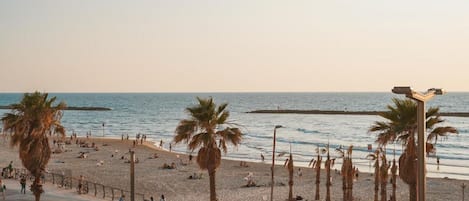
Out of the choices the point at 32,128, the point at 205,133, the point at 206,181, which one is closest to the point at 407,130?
the point at 205,133

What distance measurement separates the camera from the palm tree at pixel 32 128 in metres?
25.9

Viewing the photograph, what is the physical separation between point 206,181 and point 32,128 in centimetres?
2297

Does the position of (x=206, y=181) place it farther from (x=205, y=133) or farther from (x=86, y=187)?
(x=205, y=133)

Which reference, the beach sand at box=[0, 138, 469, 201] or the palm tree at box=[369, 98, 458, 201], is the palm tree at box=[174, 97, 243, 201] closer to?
the palm tree at box=[369, 98, 458, 201]

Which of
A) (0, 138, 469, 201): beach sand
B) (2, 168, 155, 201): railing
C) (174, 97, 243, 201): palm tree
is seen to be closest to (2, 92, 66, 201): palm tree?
(174, 97, 243, 201): palm tree

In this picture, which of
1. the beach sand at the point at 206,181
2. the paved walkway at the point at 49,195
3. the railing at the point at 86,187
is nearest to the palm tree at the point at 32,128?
the paved walkway at the point at 49,195

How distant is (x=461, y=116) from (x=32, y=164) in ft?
521

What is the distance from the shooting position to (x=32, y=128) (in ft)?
85.2

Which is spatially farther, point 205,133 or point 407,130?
point 205,133

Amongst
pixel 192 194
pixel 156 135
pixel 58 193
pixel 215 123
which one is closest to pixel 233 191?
pixel 192 194

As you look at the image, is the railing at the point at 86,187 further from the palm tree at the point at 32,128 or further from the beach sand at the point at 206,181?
the palm tree at the point at 32,128

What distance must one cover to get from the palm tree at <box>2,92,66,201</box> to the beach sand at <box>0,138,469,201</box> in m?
14.2

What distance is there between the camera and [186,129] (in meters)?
26.7

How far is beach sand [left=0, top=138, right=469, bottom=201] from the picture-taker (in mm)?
40875
